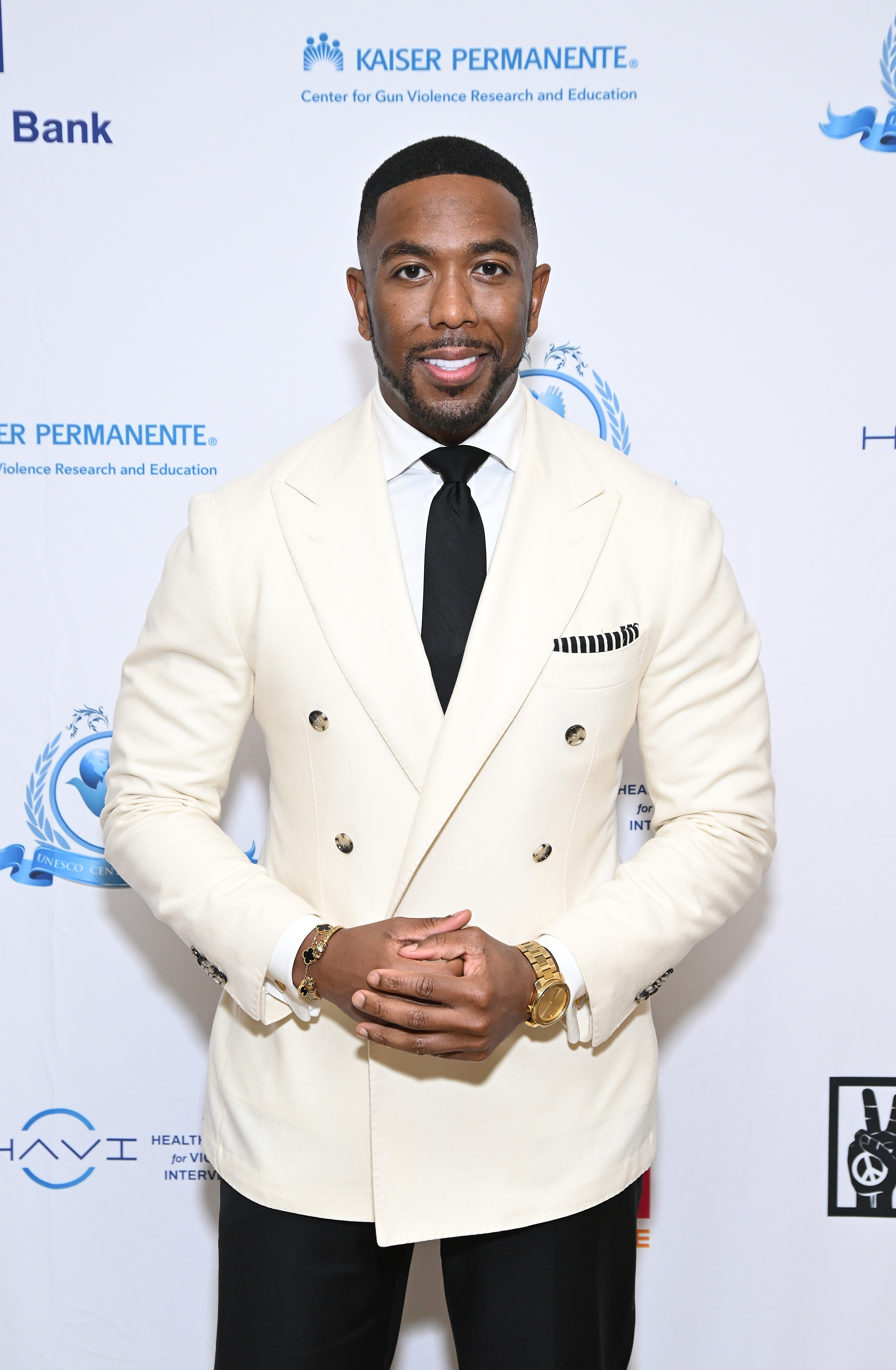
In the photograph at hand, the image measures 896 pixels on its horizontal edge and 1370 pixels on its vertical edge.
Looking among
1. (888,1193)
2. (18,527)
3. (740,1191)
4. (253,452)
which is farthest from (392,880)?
(888,1193)

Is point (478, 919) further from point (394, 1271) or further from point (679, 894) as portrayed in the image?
point (394, 1271)

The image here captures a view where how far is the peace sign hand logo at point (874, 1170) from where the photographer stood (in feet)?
6.52

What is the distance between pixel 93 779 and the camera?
1950mm

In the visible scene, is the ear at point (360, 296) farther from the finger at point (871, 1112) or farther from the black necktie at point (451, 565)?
the finger at point (871, 1112)

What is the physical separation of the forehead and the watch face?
0.84 metres

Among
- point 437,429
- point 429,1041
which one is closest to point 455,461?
point 437,429

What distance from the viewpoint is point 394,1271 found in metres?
1.43

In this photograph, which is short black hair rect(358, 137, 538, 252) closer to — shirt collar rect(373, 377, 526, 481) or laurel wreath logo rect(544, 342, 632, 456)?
shirt collar rect(373, 377, 526, 481)

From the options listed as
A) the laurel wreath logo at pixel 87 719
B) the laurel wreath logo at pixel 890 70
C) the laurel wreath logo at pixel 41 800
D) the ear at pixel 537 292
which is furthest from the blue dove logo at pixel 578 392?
the laurel wreath logo at pixel 41 800

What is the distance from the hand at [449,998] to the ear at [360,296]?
2.44 feet

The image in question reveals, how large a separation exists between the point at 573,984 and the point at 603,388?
3.42 feet

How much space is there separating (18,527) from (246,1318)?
1262 mm

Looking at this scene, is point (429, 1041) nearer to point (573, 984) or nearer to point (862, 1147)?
point (573, 984)

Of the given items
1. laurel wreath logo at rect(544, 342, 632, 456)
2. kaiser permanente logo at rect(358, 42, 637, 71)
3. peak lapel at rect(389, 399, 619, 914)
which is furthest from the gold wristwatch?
kaiser permanente logo at rect(358, 42, 637, 71)
